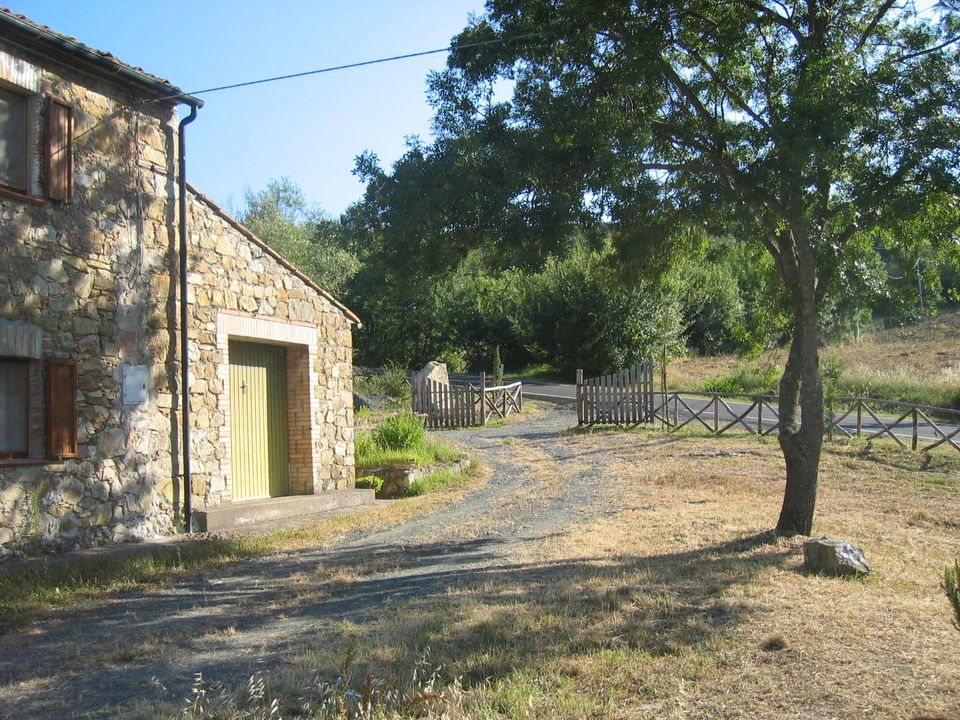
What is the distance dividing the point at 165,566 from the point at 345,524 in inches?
111

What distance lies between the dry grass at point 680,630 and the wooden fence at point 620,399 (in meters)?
11.2

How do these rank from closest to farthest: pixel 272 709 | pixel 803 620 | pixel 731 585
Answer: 1. pixel 272 709
2. pixel 803 620
3. pixel 731 585

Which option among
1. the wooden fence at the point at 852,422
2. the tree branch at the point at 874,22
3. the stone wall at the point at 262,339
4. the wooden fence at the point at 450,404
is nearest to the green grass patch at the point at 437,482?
the stone wall at the point at 262,339

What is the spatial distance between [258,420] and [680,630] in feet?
24.6

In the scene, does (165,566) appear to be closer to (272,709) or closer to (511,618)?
(511,618)

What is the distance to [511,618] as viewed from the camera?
19.3 feet

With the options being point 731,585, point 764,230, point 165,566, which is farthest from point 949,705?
point 165,566

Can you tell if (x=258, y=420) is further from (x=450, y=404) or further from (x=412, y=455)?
(x=450, y=404)

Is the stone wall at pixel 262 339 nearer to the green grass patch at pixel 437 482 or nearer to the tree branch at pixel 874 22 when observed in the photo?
the green grass patch at pixel 437 482

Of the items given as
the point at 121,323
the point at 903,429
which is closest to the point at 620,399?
the point at 903,429

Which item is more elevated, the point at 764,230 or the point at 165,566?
the point at 764,230

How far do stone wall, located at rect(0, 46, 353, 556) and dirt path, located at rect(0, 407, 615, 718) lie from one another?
5.70 ft

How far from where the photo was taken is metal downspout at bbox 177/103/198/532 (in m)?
9.72

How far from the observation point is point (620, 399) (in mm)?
21734
